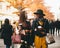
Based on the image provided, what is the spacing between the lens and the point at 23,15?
323 cm

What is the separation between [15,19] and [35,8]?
0.24 meters

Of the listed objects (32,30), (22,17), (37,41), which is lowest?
(37,41)

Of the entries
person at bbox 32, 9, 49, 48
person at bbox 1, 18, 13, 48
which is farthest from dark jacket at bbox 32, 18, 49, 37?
person at bbox 1, 18, 13, 48

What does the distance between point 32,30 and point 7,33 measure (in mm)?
269

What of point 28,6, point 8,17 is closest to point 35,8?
point 28,6

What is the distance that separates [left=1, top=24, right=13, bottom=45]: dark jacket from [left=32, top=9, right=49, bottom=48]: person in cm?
26

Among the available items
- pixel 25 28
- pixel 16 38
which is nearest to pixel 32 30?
pixel 25 28

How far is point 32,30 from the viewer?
321 cm

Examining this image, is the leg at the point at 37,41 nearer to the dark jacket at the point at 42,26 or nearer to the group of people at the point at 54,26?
the dark jacket at the point at 42,26

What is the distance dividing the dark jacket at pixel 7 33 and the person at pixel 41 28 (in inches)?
10.1

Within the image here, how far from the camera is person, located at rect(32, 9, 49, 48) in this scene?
10.5 ft

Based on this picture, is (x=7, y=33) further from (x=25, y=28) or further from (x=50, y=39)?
(x=50, y=39)

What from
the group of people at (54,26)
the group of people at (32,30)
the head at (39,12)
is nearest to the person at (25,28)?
the group of people at (32,30)

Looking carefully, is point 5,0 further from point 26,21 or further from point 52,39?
point 52,39
